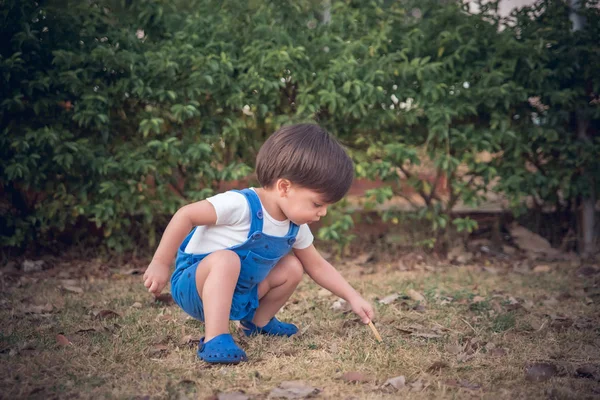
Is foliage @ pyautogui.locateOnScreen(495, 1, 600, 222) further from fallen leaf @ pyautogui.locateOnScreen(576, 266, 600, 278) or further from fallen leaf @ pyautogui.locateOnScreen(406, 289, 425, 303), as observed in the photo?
→ fallen leaf @ pyautogui.locateOnScreen(406, 289, 425, 303)

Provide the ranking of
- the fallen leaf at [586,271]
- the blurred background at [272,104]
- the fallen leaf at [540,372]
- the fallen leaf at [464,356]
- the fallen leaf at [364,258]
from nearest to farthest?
1. the fallen leaf at [540,372]
2. the fallen leaf at [464,356]
3. the blurred background at [272,104]
4. the fallen leaf at [586,271]
5. the fallen leaf at [364,258]

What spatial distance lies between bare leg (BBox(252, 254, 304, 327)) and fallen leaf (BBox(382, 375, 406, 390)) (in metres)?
0.73

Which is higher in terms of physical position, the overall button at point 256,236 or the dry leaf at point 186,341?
the overall button at point 256,236

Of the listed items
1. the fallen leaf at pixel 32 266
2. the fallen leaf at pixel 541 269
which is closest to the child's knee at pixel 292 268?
the fallen leaf at pixel 32 266

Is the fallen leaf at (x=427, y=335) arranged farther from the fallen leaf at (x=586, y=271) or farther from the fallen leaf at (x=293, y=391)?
the fallen leaf at (x=586, y=271)

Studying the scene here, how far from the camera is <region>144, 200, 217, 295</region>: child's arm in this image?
231 cm

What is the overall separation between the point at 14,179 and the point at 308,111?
207cm

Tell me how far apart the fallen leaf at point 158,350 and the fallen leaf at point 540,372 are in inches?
54.1

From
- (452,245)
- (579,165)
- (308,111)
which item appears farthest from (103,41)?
(579,165)

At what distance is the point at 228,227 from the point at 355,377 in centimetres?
79

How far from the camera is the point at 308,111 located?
457 cm

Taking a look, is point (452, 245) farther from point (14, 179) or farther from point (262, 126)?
point (14, 179)

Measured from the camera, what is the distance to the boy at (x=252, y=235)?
245 cm

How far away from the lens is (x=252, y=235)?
2.59 m
